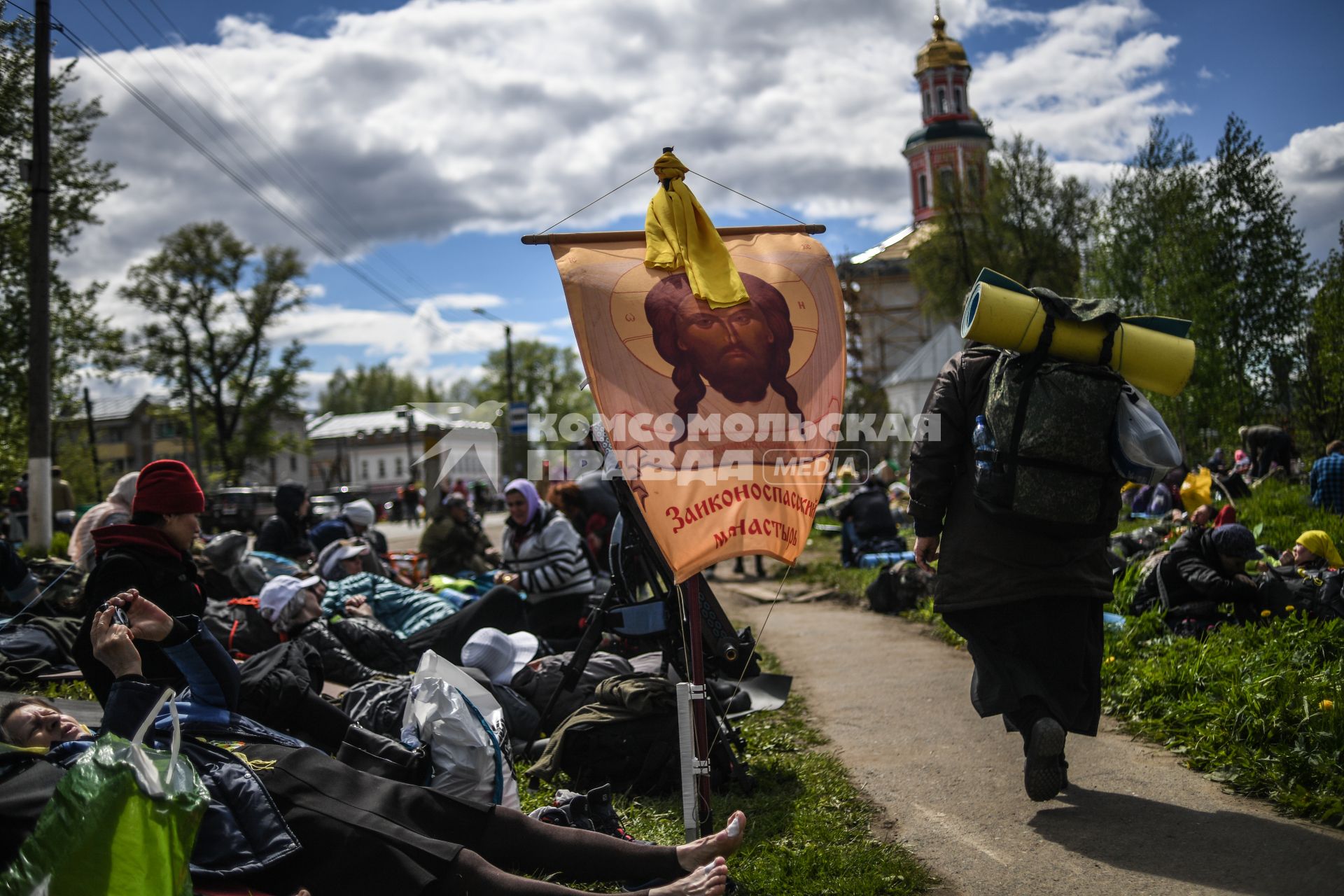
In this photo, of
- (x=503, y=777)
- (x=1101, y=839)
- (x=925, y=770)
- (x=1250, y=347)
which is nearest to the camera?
(x=1101, y=839)

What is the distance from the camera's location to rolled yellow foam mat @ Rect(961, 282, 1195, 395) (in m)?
4.12

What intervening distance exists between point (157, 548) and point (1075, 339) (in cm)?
375

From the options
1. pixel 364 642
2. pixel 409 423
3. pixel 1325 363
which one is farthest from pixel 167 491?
pixel 409 423

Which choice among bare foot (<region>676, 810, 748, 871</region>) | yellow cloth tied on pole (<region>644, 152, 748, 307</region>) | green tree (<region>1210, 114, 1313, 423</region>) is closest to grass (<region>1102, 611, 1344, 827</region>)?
bare foot (<region>676, 810, 748, 871</region>)

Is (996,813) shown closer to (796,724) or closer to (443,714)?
(796,724)

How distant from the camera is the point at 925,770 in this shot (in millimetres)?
4828

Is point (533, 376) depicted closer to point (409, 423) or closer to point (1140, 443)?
point (409, 423)

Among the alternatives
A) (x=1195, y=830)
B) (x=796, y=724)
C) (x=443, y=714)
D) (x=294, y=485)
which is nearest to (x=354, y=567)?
(x=294, y=485)

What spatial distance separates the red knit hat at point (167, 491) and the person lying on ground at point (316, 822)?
2.31 feet

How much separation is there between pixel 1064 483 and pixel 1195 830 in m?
1.34

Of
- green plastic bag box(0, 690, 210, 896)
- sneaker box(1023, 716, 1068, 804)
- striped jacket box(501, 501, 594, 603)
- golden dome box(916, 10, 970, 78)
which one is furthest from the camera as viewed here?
golden dome box(916, 10, 970, 78)

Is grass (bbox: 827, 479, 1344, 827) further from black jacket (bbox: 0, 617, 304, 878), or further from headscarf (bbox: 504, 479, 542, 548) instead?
headscarf (bbox: 504, 479, 542, 548)

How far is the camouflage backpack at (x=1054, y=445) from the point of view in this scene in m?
4.04

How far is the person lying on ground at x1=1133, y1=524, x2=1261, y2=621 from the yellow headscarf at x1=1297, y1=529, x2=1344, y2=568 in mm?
732
